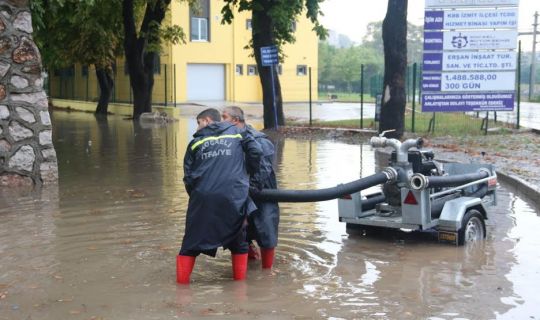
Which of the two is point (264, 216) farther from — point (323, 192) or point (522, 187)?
point (522, 187)

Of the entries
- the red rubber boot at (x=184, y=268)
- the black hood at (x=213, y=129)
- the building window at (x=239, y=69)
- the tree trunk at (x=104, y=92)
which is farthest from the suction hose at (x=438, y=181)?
the building window at (x=239, y=69)

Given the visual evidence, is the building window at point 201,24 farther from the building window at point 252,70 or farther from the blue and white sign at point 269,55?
the blue and white sign at point 269,55

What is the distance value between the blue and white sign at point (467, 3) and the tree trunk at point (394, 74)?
0.83m

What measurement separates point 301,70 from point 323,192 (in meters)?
45.9

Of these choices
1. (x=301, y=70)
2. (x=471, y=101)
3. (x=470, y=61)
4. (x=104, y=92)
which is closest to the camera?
(x=470, y=61)

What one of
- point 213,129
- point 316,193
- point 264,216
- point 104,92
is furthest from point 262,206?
point 104,92

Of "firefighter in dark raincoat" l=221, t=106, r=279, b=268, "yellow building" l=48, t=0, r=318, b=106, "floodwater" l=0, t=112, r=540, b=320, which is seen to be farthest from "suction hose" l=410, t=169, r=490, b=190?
"yellow building" l=48, t=0, r=318, b=106

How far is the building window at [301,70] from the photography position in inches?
2042

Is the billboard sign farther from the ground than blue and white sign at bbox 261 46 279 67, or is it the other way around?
blue and white sign at bbox 261 46 279 67

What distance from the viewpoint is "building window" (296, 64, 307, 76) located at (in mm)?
51875

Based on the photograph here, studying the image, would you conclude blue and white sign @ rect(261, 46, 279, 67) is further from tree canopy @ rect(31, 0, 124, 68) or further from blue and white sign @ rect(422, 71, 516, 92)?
tree canopy @ rect(31, 0, 124, 68)

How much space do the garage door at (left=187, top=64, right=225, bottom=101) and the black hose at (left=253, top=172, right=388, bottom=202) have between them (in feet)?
135

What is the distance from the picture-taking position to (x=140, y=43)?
29.4 m

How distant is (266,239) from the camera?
623 cm
